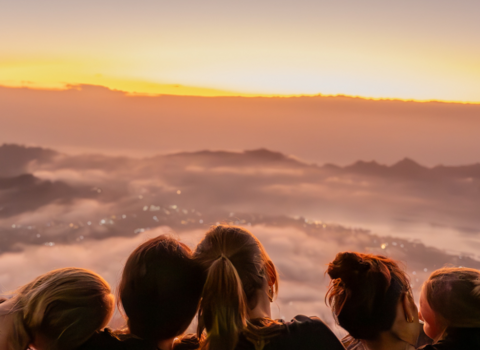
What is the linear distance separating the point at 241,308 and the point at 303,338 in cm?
43

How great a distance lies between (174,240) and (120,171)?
198 m

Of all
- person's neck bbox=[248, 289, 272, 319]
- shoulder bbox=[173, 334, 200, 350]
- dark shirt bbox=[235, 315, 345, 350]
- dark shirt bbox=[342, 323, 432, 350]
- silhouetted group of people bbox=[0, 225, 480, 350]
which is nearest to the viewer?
dark shirt bbox=[235, 315, 345, 350]

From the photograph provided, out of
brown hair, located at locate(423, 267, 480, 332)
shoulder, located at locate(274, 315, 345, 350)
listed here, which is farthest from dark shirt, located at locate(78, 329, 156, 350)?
brown hair, located at locate(423, 267, 480, 332)

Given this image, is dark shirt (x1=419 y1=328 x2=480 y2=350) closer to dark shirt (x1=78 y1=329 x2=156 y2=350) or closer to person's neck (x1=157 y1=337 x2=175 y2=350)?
person's neck (x1=157 y1=337 x2=175 y2=350)

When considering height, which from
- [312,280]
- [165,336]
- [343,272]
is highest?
[343,272]

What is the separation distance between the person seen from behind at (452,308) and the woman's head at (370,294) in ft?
0.57

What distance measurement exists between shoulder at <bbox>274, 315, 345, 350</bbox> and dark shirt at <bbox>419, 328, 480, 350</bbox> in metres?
0.68

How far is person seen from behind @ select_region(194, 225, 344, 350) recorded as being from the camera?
263cm

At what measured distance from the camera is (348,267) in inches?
114

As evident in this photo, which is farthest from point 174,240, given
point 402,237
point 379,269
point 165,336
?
point 402,237

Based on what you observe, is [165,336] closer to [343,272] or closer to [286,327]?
[286,327]

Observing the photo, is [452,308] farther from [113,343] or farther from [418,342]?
[113,343]

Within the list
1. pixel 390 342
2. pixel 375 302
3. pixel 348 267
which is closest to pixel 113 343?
Answer: pixel 348 267

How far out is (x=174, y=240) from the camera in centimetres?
299
